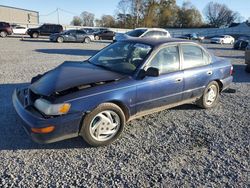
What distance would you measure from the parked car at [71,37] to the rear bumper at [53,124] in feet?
76.3

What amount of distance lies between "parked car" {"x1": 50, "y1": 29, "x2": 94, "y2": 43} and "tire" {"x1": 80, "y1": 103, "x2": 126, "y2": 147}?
23076 mm

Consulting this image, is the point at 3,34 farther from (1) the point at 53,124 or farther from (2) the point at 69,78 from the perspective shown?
(1) the point at 53,124

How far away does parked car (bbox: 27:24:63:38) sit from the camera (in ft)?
99.5

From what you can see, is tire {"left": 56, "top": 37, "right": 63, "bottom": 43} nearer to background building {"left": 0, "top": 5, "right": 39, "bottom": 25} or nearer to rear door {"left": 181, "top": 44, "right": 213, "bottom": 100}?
rear door {"left": 181, "top": 44, "right": 213, "bottom": 100}

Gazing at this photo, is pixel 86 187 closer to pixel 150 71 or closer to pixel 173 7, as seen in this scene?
pixel 150 71

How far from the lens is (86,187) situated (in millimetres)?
3078

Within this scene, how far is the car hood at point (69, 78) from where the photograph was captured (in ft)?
12.7

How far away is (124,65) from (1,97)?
122 inches

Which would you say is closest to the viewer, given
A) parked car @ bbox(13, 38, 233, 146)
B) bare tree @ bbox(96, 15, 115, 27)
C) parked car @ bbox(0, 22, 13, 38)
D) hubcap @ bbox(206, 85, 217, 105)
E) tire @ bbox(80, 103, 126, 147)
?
parked car @ bbox(13, 38, 233, 146)

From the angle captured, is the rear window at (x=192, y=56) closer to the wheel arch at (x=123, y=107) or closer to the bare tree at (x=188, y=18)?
the wheel arch at (x=123, y=107)

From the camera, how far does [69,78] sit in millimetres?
4137

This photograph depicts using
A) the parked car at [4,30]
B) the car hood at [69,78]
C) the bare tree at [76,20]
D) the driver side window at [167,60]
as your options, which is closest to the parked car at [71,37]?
the parked car at [4,30]

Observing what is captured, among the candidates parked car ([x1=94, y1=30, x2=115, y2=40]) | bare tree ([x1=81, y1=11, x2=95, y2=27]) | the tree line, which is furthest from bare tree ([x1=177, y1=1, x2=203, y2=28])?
parked car ([x1=94, y1=30, x2=115, y2=40])

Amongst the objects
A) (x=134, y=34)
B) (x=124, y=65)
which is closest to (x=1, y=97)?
(x=124, y=65)
